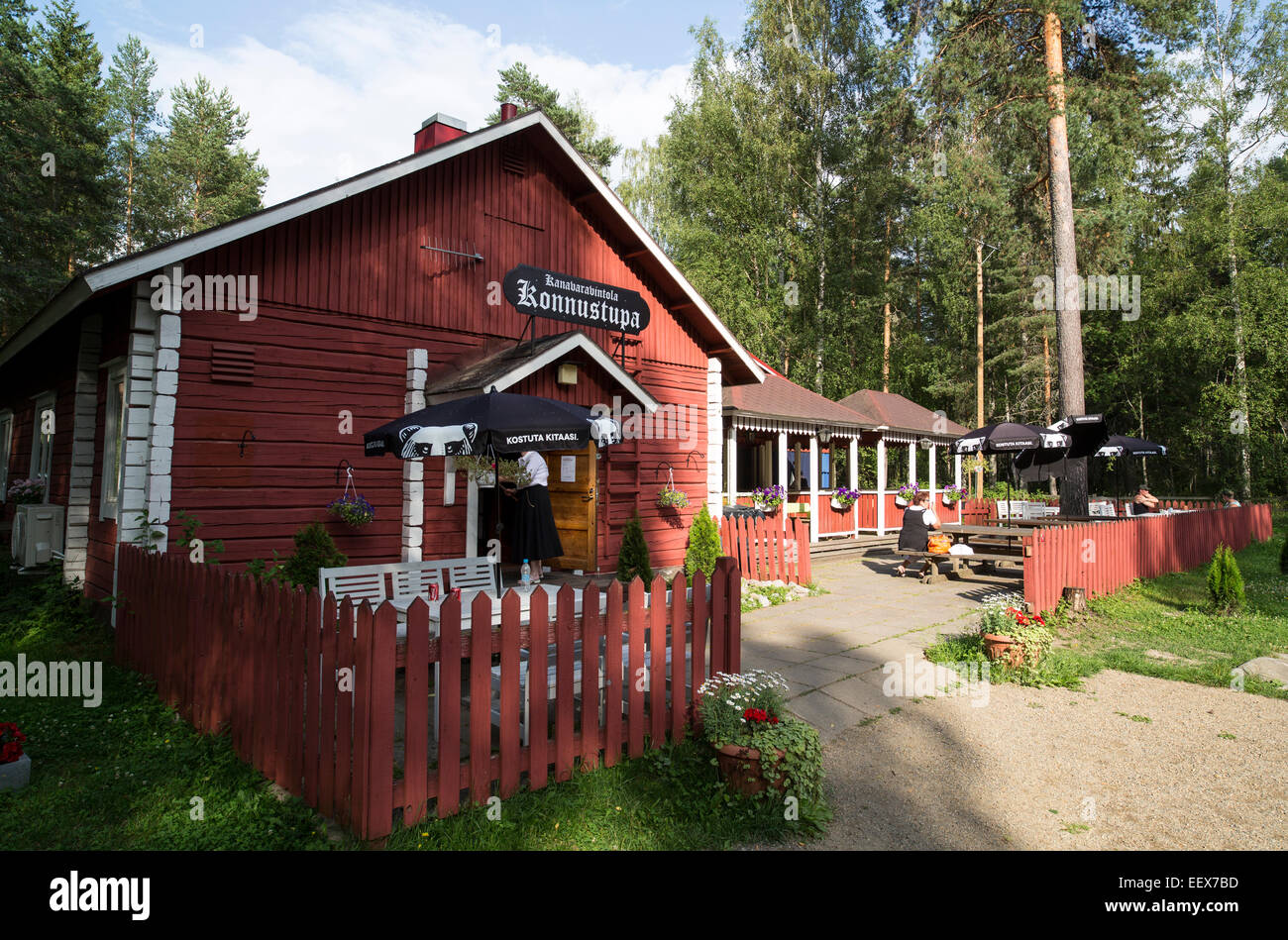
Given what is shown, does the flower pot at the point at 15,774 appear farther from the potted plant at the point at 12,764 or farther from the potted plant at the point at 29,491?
the potted plant at the point at 29,491

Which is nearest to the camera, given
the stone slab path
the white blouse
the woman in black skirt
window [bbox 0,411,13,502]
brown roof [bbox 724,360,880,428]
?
the stone slab path

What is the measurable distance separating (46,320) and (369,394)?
11.0 feet

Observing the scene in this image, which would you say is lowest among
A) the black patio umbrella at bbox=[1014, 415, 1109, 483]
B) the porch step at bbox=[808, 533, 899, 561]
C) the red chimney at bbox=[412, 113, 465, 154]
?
the porch step at bbox=[808, 533, 899, 561]

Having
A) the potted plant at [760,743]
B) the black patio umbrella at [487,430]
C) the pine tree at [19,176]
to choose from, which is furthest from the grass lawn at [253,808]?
the pine tree at [19,176]

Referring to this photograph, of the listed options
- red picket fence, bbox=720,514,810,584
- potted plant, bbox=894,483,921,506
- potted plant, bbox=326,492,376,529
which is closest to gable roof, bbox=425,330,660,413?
potted plant, bbox=326,492,376,529

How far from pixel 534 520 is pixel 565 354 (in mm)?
2168

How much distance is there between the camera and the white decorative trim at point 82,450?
346 inches

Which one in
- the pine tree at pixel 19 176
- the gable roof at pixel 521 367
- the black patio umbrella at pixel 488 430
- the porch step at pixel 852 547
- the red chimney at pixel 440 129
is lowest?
the porch step at pixel 852 547

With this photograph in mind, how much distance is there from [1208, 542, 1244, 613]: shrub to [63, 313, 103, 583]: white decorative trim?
14.1m

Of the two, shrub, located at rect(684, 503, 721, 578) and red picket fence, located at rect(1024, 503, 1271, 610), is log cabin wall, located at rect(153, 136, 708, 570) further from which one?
red picket fence, located at rect(1024, 503, 1271, 610)

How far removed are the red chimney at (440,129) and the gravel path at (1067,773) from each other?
10119mm

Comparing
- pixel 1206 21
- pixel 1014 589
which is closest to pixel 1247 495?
pixel 1206 21

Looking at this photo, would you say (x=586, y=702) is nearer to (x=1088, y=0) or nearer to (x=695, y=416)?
(x=695, y=416)

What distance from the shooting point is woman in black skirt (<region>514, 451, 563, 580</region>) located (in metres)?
8.52
